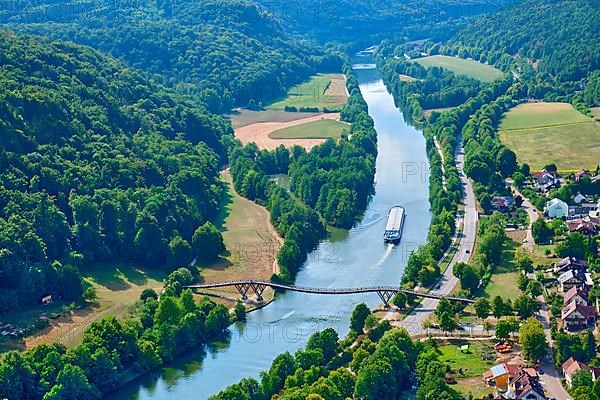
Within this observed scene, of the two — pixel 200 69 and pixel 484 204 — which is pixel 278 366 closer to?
pixel 484 204

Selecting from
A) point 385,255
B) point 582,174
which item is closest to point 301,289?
point 385,255

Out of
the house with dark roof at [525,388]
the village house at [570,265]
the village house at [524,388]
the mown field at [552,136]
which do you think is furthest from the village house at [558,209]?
the house with dark roof at [525,388]

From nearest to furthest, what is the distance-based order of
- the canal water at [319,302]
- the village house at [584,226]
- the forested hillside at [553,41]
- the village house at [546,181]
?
1. the canal water at [319,302]
2. the village house at [584,226]
3. the village house at [546,181]
4. the forested hillside at [553,41]

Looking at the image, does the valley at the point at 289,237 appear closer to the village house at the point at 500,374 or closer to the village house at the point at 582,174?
the village house at the point at 500,374

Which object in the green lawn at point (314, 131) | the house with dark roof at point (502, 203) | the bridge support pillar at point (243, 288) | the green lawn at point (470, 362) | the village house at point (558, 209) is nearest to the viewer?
the green lawn at point (470, 362)

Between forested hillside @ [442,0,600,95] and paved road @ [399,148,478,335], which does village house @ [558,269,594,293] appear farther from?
forested hillside @ [442,0,600,95]

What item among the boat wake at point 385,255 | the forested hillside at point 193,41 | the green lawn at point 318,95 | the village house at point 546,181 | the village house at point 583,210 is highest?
the forested hillside at point 193,41
